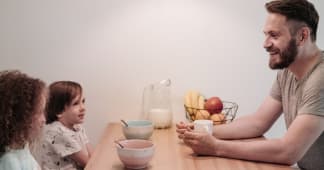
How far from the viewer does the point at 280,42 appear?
6.09 ft

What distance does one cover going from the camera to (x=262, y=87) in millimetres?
2430

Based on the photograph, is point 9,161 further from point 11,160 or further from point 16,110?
point 16,110

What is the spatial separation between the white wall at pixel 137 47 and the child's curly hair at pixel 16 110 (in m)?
0.88

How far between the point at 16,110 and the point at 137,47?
101 centimetres

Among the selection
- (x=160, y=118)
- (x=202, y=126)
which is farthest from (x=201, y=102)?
(x=202, y=126)

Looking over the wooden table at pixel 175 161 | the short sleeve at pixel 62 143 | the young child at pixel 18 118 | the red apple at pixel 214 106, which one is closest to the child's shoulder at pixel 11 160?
the young child at pixel 18 118

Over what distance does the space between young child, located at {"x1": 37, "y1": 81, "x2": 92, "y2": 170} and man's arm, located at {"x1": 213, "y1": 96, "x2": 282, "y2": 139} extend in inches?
25.7

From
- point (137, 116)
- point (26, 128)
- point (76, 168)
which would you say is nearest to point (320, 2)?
point (137, 116)

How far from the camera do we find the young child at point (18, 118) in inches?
57.4

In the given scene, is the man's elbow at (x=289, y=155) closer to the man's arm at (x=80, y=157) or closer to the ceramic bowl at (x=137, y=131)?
the ceramic bowl at (x=137, y=131)

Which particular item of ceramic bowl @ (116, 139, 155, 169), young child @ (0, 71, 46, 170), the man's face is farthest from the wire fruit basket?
young child @ (0, 71, 46, 170)

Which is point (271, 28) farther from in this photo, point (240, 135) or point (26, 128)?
point (26, 128)

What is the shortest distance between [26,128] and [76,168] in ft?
2.07

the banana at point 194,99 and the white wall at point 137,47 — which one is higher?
the white wall at point 137,47
